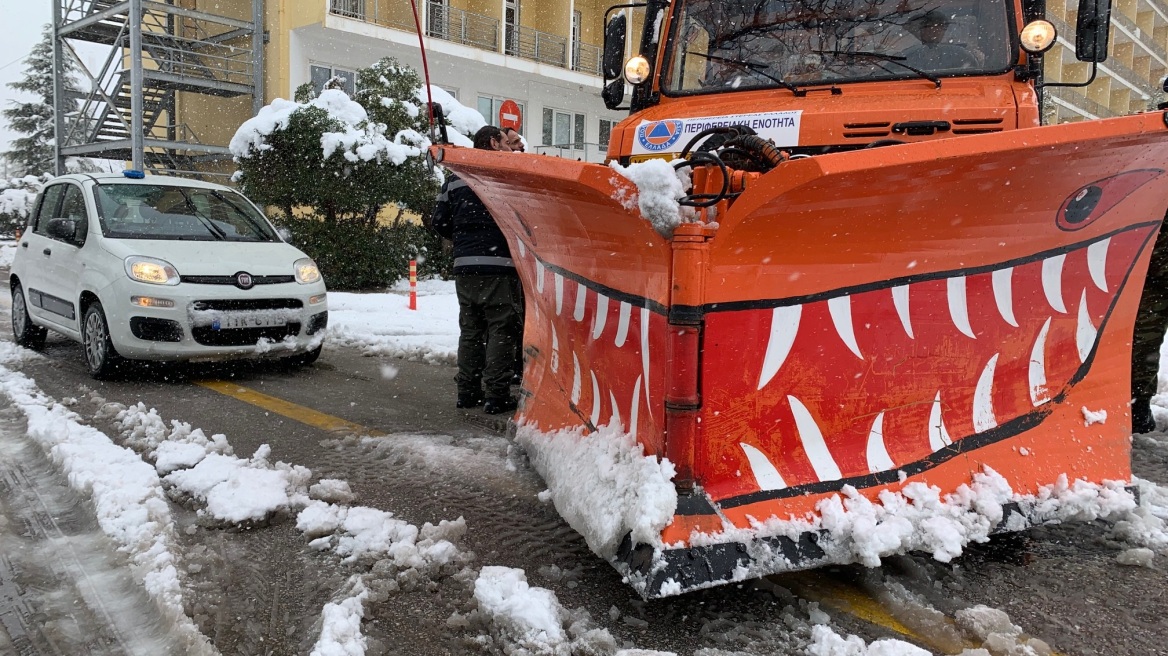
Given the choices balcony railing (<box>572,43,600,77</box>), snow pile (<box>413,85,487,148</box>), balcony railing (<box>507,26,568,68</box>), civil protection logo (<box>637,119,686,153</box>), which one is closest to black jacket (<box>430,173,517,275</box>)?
civil protection logo (<box>637,119,686,153</box>)

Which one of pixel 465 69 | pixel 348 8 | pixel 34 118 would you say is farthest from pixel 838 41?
pixel 34 118

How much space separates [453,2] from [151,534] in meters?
20.6

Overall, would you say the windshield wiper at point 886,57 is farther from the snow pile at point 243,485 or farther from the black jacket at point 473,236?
the snow pile at point 243,485

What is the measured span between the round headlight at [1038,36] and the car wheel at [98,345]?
6075mm

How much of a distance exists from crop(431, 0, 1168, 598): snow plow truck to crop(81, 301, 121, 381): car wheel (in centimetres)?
401

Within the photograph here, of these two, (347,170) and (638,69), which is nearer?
(638,69)

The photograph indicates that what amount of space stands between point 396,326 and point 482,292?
430 cm

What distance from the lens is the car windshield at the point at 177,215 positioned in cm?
668

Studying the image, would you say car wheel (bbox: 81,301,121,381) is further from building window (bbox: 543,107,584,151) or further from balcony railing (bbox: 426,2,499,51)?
building window (bbox: 543,107,584,151)

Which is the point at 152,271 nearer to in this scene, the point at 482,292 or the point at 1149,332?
the point at 482,292

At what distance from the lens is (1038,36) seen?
3451 millimetres

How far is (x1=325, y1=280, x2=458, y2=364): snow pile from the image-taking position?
774 centimetres

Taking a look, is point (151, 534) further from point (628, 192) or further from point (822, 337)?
point (822, 337)

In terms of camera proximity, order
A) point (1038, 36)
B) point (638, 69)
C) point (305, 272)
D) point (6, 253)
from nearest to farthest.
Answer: point (1038, 36) → point (638, 69) → point (305, 272) → point (6, 253)
